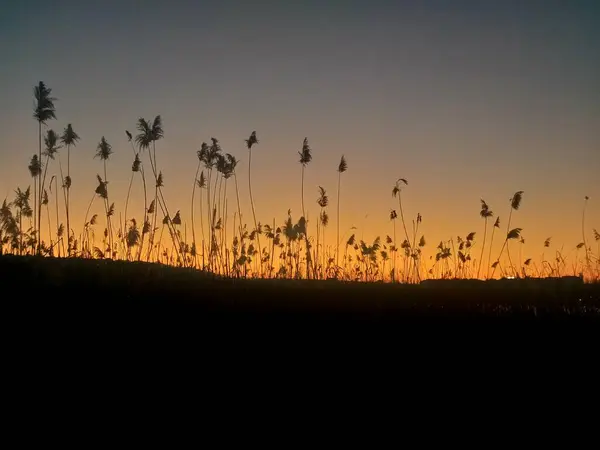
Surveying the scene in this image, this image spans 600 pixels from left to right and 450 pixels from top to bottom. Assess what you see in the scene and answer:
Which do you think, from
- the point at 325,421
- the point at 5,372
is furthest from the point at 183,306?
the point at 325,421

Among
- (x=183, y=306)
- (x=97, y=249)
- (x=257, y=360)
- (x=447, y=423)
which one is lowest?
(x=447, y=423)

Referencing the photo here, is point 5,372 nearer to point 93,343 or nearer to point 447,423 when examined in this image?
point 93,343

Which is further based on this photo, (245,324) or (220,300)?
(220,300)

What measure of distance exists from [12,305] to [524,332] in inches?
311

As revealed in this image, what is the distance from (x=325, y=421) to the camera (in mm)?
6590


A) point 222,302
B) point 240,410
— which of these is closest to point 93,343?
point 240,410

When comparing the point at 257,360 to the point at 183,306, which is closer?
the point at 257,360

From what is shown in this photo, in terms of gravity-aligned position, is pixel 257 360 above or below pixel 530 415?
above

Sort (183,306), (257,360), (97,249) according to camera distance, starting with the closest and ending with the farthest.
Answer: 1. (257,360)
2. (183,306)
3. (97,249)

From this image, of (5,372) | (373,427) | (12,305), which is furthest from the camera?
(12,305)

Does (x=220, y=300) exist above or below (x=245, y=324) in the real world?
above

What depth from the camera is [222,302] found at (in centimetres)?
1160

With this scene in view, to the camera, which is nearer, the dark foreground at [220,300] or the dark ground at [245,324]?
the dark ground at [245,324]

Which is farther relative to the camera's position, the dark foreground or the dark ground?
the dark foreground
